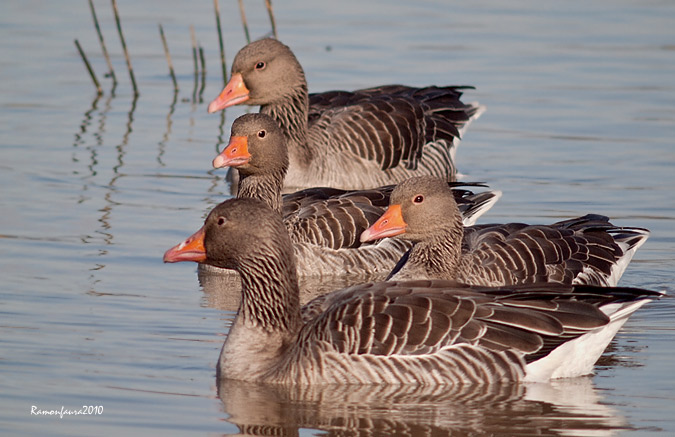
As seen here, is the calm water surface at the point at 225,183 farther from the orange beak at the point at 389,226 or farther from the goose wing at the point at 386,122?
the orange beak at the point at 389,226

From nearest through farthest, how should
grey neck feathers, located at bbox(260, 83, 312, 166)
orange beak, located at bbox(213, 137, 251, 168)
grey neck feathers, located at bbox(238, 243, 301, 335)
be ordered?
grey neck feathers, located at bbox(238, 243, 301, 335) → orange beak, located at bbox(213, 137, 251, 168) → grey neck feathers, located at bbox(260, 83, 312, 166)

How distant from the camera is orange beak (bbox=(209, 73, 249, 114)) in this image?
1731 centimetres

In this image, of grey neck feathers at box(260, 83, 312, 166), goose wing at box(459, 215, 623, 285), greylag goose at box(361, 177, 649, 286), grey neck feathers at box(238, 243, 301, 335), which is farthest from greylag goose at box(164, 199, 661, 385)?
grey neck feathers at box(260, 83, 312, 166)

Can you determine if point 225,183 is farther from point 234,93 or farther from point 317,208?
point 317,208

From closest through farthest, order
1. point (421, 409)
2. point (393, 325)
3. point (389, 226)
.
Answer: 1. point (421, 409)
2. point (393, 325)
3. point (389, 226)

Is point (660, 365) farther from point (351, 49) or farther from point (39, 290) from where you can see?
point (351, 49)

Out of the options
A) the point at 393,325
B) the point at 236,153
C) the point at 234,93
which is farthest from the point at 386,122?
the point at 393,325

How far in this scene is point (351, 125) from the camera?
1867 centimetres

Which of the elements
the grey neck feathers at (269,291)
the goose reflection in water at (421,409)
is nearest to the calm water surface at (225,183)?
the goose reflection in water at (421,409)

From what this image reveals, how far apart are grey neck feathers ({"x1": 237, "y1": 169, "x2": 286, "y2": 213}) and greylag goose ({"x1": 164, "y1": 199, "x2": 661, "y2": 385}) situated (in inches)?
149

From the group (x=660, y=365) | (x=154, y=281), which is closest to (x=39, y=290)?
(x=154, y=281)

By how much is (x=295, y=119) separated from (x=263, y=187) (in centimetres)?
417

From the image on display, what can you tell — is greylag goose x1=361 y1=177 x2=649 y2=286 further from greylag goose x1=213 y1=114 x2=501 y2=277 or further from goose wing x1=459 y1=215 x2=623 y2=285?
greylag goose x1=213 y1=114 x2=501 y2=277

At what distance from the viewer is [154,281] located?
13.4m
